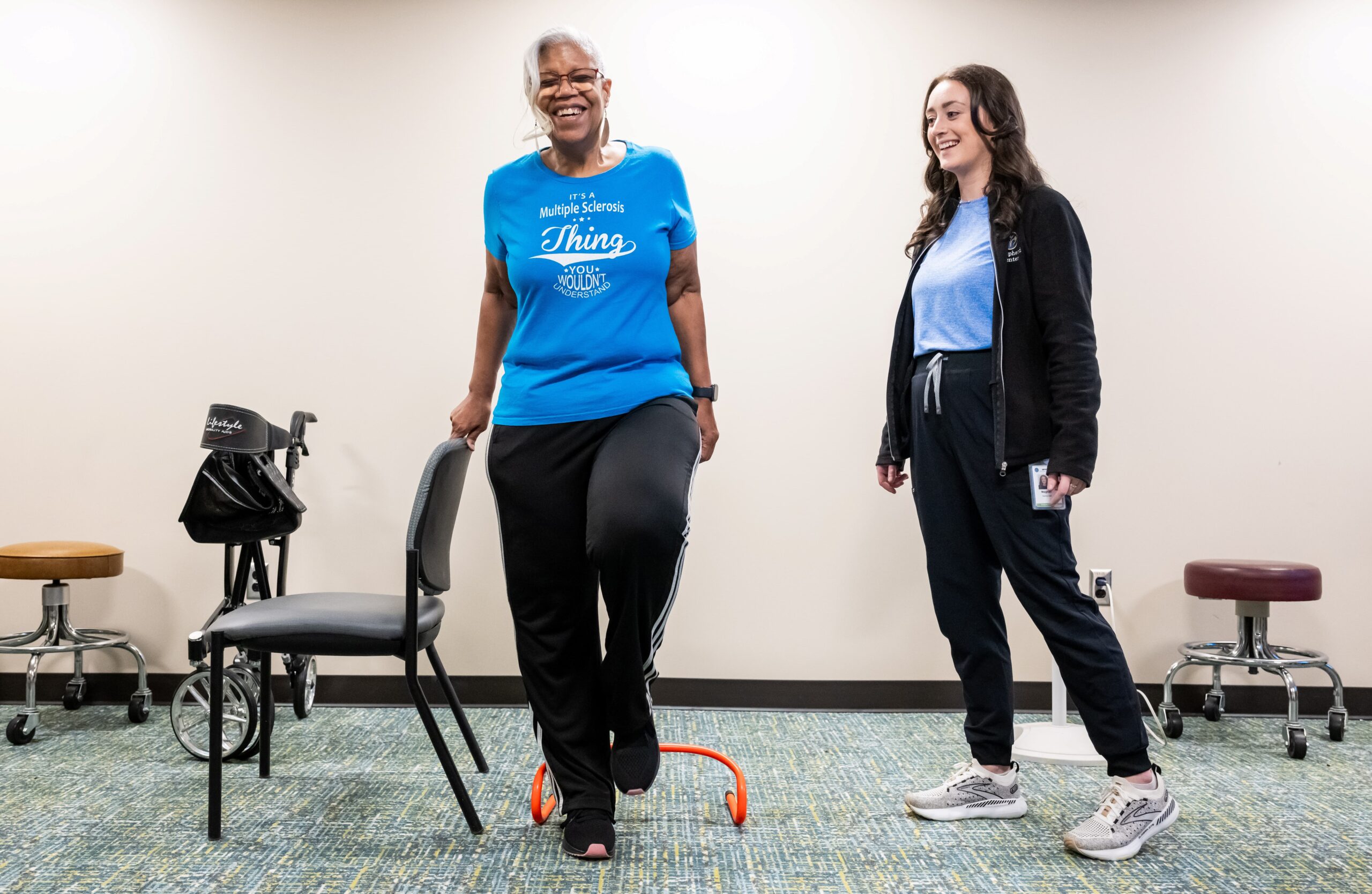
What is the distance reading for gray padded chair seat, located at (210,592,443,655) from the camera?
1906 millimetres

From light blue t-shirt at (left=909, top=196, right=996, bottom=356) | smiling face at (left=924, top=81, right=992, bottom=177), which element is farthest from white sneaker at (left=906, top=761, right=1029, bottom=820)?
smiling face at (left=924, top=81, right=992, bottom=177)

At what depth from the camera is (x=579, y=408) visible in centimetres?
178

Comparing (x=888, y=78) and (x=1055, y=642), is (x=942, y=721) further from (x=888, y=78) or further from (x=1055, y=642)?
(x=888, y=78)

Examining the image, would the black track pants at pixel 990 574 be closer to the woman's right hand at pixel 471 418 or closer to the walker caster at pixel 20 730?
the woman's right hand at pixel 471 418

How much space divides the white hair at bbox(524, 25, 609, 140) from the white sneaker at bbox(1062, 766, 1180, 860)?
165cm

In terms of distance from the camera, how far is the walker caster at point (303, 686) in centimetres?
285

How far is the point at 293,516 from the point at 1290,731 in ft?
8.93

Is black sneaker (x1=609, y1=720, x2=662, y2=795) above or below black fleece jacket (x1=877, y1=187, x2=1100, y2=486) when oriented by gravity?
below

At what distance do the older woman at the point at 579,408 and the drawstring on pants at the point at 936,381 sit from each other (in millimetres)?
501

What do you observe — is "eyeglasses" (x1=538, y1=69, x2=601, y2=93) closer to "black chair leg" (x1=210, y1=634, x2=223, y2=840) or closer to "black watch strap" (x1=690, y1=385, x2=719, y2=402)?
"black watch strap" (x1=690, y1=385, x2=719, y2=402)

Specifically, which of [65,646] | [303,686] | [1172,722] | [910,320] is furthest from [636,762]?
[65,646]

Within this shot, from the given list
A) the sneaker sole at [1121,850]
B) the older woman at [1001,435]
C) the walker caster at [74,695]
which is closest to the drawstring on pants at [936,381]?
the older woman at [1001,435]

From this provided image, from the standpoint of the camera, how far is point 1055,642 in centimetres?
185

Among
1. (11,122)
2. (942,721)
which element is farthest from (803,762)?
(11,122)
